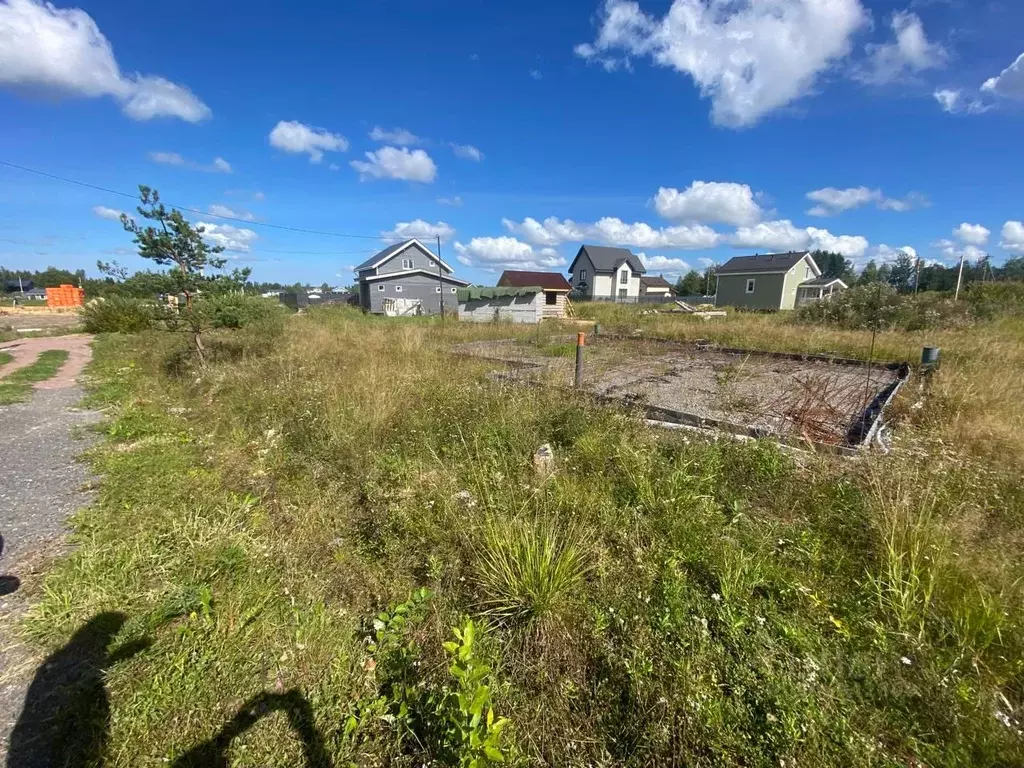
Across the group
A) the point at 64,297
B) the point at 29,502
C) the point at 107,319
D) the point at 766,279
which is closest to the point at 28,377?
the point at 29,502

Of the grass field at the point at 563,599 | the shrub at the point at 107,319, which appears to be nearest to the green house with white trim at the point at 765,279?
the grass field at the point at 563,599

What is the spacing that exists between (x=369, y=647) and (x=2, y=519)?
3.30 m

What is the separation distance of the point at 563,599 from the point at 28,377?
11508 mm

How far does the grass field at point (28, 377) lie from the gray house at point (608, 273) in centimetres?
3954

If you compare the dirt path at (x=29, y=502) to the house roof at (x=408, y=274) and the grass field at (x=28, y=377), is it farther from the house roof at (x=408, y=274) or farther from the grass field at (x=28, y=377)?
the house roof at (x=408, y=274)

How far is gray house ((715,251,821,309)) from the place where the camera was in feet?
107

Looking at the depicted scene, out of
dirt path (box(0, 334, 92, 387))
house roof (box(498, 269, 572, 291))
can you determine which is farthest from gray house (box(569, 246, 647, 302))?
dirt path (box(0, 334, 92, 387))

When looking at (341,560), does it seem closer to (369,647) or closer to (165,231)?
(369,647)

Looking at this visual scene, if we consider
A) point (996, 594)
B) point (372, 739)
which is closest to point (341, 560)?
point (372, 739)

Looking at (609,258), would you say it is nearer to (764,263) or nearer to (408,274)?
(764,263)

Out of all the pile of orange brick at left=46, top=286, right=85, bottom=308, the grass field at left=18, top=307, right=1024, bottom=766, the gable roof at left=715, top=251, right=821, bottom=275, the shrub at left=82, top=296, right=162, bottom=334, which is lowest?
the grass field at left=18, top=307, right=1024, bottom=766

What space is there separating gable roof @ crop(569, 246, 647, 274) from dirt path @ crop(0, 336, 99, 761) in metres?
43.4

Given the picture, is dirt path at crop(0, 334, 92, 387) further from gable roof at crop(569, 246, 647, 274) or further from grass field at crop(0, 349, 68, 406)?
gable roof at crop(569, 246, 647, 274)

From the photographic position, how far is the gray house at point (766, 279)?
107 ft
